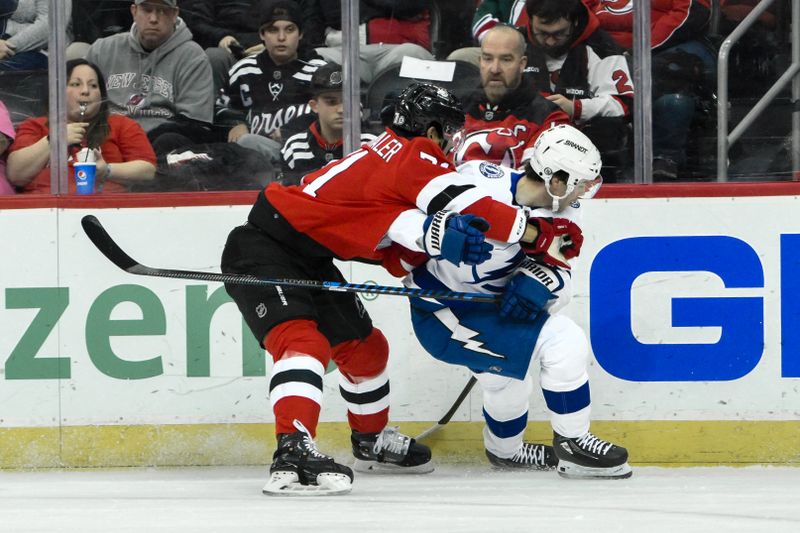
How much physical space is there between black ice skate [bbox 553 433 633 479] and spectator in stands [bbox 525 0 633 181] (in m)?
0.93

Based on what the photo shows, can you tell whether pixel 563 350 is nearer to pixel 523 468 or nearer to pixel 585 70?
pixel 523 468

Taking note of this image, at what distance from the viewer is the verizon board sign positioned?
13.6 ft

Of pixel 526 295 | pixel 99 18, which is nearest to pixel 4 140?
pixel 99 18

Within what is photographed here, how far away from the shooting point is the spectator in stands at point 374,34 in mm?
4254

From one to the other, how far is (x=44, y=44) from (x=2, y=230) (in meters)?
0.61

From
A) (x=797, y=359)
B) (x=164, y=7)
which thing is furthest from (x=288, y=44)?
(x=797, y=359)

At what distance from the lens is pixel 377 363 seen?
394 cm

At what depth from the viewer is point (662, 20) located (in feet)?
13.9

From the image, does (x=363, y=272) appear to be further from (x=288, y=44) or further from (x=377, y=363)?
(x=288, y=44)

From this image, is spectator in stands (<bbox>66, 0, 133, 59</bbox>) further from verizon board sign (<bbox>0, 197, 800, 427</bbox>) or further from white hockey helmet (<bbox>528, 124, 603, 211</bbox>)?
white hockey helmet (<bbox>528, 124, 603, 211</bbox>)

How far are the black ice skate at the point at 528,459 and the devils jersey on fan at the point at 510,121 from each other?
0.89m

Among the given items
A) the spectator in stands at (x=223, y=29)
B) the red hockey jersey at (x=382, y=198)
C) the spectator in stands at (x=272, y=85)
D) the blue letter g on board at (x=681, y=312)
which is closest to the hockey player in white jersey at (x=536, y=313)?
the red hockey jersey at (x=382, y=198)

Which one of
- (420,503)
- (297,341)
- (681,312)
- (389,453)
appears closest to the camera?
(420,503)

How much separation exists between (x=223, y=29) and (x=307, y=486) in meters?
1.55
